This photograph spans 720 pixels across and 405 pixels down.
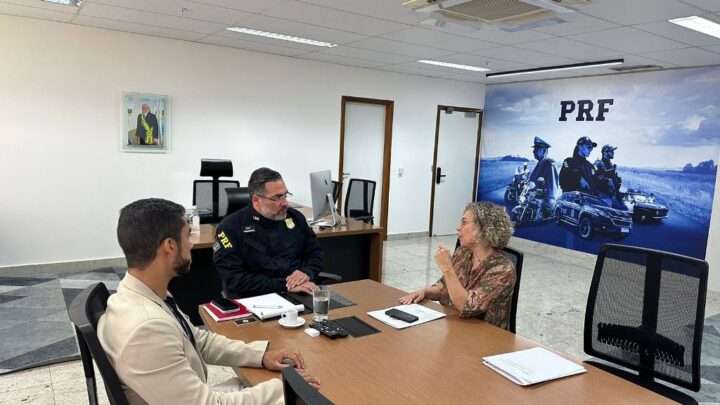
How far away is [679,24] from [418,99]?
13.6 feet

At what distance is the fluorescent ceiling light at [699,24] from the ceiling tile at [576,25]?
1.52 feet

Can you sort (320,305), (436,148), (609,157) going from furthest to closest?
(436,148)
(609,157)
(320,305)

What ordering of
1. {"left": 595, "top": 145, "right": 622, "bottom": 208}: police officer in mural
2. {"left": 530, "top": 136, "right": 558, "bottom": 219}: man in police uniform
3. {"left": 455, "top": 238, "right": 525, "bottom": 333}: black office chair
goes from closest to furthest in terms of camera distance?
{"left": 455, "top": 238, "right": 525, "bottom": 333}: black office chair, {"left": 595, "top": 145, "right": 622, "bottom": 208}: police officer in mural, {"left": 530, "top": 136, "right": 558, "bottom": 219}: man in police uniform

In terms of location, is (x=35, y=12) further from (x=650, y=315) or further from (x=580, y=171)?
(x=580, y=171)

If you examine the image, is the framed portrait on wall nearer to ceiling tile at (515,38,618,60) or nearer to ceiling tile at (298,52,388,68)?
ceiling tile at (298,52,388,68)

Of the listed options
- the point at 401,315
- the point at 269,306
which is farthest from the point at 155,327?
the point at 401,315

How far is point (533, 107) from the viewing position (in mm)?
7512

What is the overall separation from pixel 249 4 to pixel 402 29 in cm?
142

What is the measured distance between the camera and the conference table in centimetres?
375

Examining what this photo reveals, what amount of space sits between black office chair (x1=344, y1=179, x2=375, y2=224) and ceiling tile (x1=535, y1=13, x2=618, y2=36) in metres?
2.81

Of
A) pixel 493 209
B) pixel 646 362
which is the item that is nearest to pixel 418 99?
pixel 493 209

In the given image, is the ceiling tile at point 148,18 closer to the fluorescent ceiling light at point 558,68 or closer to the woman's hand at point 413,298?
the woman's hand at point 413,298

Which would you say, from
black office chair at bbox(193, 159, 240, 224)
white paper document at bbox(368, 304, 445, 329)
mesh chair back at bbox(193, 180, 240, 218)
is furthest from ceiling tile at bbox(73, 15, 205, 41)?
white paper document at bbox(368, 304, 445, 329)

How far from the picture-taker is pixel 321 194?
4227mm
